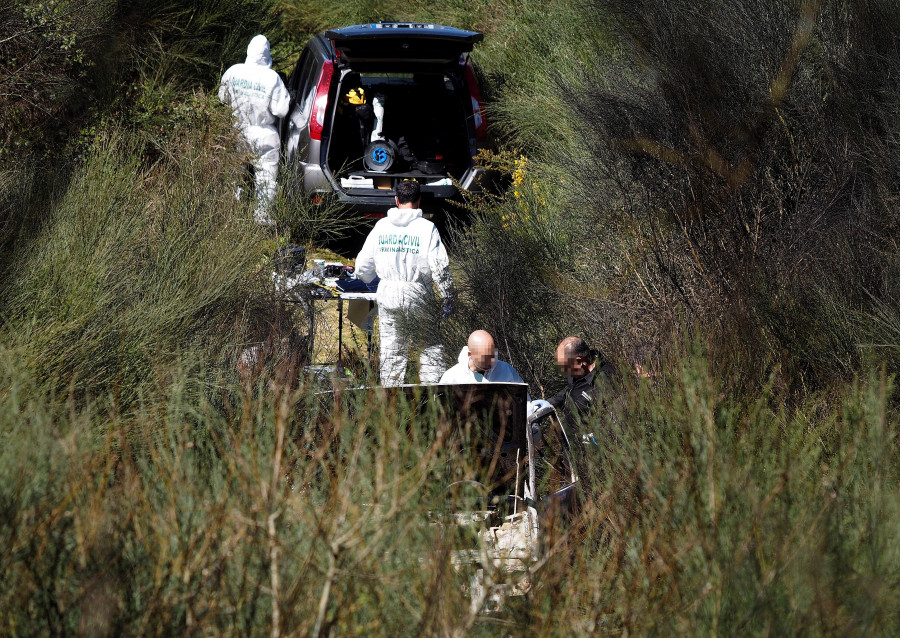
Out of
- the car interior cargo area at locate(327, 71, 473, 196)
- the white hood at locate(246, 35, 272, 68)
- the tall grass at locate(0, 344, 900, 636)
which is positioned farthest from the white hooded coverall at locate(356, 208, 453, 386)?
the white hood at locate(246, 35, 272, 68)

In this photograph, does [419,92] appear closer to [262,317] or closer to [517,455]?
[262,317]

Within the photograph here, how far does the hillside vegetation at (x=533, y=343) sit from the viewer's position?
261 centimetres

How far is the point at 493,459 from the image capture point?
3.19 m

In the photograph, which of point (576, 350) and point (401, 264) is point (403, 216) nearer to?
point (401, 264)

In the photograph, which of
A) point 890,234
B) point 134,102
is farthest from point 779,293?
point 134,102

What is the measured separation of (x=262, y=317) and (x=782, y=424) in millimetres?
2935

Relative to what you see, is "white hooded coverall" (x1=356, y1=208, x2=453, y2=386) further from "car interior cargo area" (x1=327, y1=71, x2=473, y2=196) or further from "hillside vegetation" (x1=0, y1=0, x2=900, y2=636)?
"car interior cargo area" (x1=327, y1=71, x2=473, y2=196)

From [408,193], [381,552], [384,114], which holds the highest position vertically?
[384,114]

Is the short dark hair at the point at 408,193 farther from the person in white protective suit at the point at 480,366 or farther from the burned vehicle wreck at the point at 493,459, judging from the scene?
the burned vehicle wreck at the point at 493,459

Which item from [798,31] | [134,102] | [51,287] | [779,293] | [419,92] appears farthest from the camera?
[419,92]

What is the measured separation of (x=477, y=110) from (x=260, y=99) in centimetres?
197

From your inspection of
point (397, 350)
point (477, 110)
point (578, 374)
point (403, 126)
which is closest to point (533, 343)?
point (397, 350)

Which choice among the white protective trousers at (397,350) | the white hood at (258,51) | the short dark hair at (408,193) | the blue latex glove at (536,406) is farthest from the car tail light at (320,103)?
the blue latex glove at (536,406)

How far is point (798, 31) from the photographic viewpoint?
5.88m
